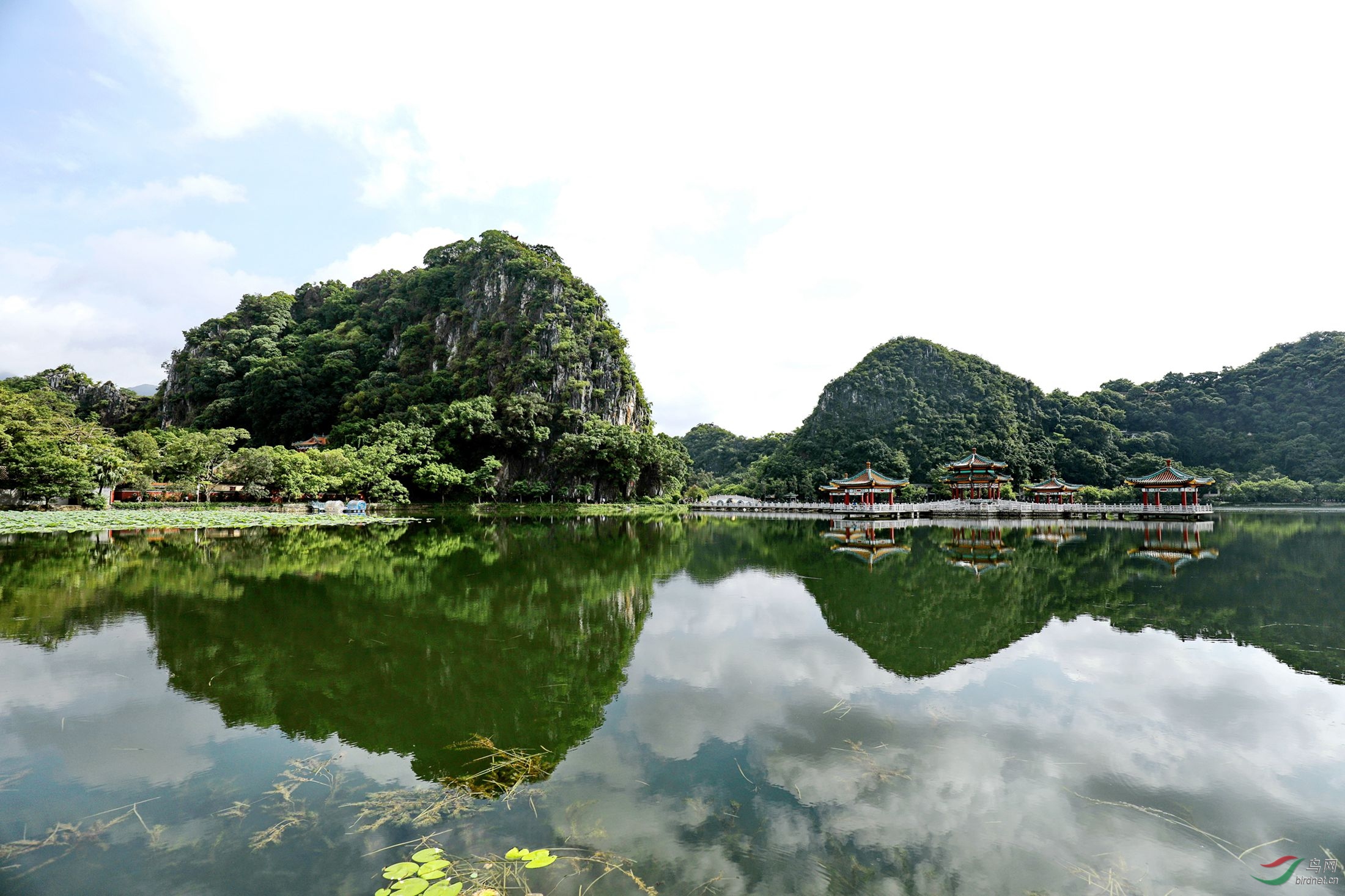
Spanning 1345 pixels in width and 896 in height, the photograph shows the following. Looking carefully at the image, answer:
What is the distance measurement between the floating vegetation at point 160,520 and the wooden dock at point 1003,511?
26579 mm

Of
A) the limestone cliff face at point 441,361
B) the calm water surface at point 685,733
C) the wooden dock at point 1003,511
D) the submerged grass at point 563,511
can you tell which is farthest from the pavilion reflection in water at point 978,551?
the limestone cliff face at point 441,361

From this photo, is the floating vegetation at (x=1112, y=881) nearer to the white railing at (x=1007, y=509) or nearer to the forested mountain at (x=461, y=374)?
the white railing at (x=1007, y=509)

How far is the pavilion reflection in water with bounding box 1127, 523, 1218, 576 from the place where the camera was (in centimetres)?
1616

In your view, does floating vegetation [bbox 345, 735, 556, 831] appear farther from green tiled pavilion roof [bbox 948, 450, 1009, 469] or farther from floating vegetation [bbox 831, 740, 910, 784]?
green tiled pavilion roof [bbox 948, 450, 1009, 469]

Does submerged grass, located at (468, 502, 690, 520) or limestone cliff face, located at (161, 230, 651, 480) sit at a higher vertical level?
limestone cliff face, located at (161, 230, 651, 480)

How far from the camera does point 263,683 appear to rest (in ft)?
18.9

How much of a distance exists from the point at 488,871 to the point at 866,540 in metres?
21.2

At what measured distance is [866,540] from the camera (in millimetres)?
22375

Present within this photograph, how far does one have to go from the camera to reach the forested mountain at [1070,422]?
53.0 metres

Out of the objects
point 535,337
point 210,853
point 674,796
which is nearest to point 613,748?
point 674,796

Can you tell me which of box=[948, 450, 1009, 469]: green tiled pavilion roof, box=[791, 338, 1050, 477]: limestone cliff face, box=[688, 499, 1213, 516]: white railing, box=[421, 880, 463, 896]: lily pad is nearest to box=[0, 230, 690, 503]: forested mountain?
box=[688, 499, 1213, 516]: white railing

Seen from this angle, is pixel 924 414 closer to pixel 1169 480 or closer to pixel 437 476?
pixel 1169 480

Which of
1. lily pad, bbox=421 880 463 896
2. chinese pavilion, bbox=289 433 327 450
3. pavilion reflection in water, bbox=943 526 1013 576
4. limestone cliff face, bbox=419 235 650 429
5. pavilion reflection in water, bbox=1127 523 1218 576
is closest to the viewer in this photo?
lily pad, bbox=421 880 463 896

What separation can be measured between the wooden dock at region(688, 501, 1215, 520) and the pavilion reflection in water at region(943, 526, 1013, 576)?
29.3 feet
